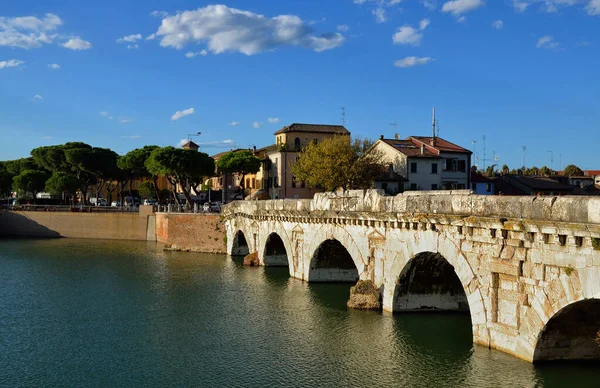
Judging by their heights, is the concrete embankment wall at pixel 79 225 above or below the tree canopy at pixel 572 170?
below

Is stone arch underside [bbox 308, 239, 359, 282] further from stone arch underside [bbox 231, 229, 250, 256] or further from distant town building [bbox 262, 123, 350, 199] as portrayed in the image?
distant town building [bbox 262, 123, 350, 199]

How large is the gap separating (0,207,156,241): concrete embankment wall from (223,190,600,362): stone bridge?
46.0 meters

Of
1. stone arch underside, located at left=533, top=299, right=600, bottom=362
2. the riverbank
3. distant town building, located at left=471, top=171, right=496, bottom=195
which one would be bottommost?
stone arch underside, located at left=533, top=299, right=600, bottom=362

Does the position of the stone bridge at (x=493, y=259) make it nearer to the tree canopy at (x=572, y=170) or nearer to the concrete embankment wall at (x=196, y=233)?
the concrete embankment wall at (x=196, y=233)

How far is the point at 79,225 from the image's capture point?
260 ft

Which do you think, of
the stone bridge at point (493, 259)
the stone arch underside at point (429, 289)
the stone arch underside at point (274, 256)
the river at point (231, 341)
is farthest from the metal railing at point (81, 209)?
the stone arch underside at point (429, 289)

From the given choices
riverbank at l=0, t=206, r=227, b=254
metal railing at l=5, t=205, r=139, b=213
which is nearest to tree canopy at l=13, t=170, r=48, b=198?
metal railing at l=5, t=205, r=139, b=213

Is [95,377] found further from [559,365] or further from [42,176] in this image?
[42,176]

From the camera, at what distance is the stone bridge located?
57.8 ft

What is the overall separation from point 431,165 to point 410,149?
130 inches

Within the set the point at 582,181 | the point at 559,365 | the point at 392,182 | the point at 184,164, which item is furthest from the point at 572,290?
the point at 582,181

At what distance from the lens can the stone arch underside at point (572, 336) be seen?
754 inches

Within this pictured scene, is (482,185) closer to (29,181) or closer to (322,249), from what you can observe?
(322,249)

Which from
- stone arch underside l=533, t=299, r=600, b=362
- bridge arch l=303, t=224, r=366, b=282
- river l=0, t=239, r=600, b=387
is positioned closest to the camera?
stone arch underside l=533, t=299, r=600, b=362
